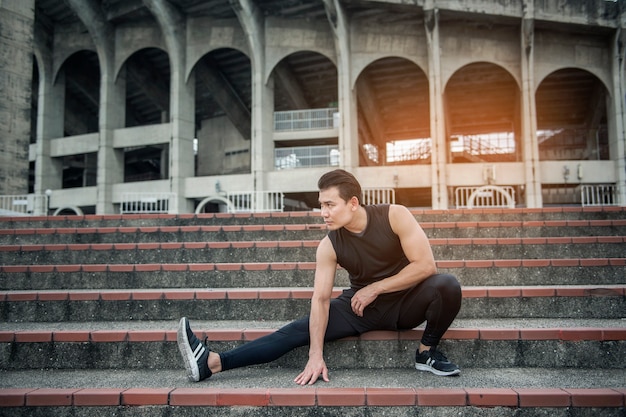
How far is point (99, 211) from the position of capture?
867 inches

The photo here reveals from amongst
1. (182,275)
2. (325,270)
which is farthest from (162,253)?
(325,270)

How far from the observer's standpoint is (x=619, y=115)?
63.3 ft

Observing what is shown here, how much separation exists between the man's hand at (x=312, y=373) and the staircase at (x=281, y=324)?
56 millimetres

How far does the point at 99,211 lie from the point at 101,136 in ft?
13.1

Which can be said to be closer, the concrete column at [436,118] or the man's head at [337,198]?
the man's head at [337,198]

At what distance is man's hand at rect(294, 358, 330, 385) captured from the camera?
2436mm

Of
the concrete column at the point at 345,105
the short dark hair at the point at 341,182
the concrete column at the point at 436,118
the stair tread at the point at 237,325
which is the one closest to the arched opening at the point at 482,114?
the concrete column at the point at 436,118

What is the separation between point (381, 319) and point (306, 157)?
762 inches

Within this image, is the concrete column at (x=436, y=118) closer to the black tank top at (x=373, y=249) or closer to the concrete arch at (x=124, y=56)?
the concrete arch at (x=124, y=56)

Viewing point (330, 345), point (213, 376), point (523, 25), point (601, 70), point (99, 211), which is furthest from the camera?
point (99, 211)

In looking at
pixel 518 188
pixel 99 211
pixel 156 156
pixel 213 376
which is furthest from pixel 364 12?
pixel 213 376

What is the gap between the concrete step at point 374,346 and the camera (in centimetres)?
268

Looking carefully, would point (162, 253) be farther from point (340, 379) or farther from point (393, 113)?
point (393, 113)

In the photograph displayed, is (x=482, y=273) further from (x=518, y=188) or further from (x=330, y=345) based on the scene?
(x=518, y=188)
